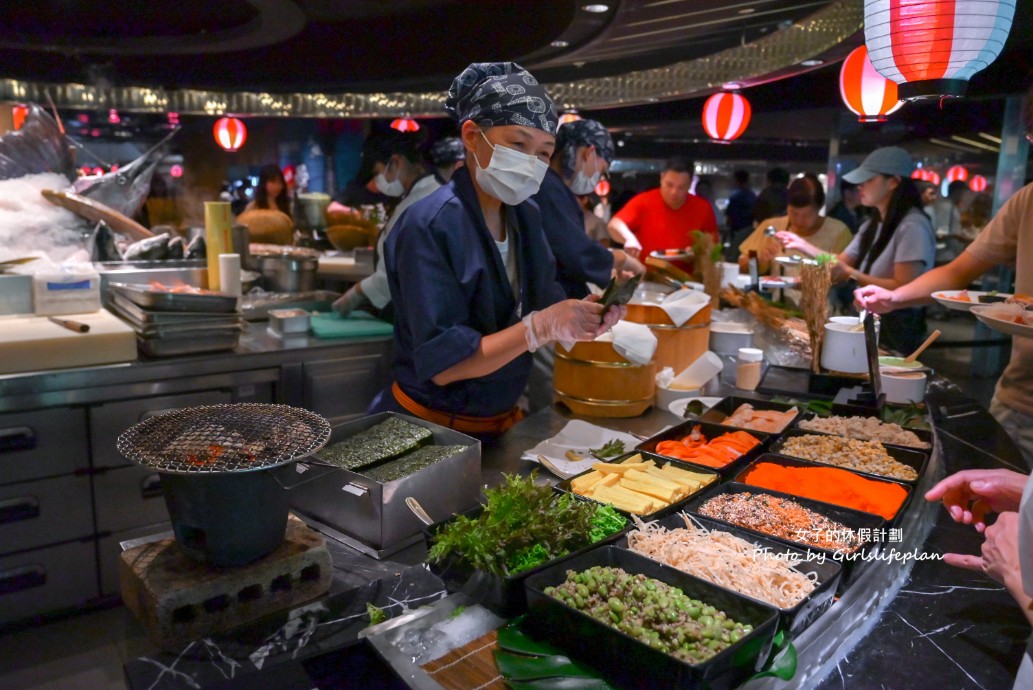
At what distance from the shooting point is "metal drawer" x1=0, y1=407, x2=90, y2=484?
2.86 meters

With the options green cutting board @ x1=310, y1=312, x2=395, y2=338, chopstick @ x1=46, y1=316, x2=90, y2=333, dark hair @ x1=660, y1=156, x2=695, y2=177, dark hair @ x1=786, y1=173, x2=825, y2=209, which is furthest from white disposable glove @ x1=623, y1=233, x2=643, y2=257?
chopstick @ x1=46, y1=316, x2=90, y2=333

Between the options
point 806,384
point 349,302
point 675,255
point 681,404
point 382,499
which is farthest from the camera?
point 675,255

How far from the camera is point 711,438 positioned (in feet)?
7.14

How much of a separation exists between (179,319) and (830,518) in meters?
2.72

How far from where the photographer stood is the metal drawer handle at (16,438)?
2.84 meters

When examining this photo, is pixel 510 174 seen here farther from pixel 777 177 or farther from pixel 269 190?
pixel 777 177

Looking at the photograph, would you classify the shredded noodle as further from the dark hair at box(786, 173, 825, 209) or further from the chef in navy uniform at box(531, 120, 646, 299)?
the dark hair at box(786, 173, 825, 209)

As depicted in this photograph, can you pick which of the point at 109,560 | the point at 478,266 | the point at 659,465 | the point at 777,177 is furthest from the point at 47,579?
the point at 777,177

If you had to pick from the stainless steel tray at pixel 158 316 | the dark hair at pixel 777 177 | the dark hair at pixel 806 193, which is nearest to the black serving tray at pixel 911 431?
the stainless steel tray at pixel 158 316

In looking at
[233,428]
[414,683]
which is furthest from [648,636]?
[233,428]

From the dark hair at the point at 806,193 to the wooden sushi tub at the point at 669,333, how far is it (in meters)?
3.19

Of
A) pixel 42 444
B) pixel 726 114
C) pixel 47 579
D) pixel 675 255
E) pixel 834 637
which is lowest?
pixel 47 579

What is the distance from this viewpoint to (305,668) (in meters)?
1.17

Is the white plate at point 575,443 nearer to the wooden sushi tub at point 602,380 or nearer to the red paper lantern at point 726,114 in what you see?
the wooden sushi tub at point 602,380
